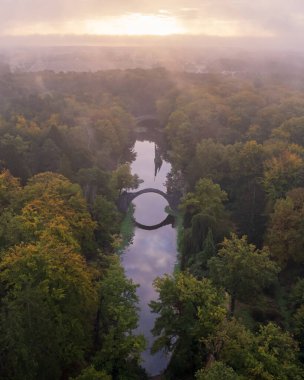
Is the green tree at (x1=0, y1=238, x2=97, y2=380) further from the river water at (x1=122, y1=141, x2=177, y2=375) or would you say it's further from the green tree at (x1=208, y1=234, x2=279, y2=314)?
the green tree at (x1=208, y1=234, x2=279, y2=314)

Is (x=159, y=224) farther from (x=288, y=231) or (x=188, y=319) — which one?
(x=188, y=319)

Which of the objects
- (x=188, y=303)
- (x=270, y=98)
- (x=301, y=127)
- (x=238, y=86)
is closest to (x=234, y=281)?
(x=188, y=303)

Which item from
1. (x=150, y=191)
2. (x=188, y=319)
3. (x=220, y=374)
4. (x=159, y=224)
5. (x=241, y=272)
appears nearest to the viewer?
(x=220, y=374)

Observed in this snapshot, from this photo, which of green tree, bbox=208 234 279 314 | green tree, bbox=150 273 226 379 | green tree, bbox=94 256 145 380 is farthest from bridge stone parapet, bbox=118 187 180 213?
green tree, bbox=150 273 226 379

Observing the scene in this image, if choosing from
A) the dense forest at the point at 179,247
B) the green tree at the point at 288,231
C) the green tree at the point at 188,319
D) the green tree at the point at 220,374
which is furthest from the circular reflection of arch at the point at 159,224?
the green tree at the point at 220,374

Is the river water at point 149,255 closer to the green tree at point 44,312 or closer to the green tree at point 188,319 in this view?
the green tree at point 188,319

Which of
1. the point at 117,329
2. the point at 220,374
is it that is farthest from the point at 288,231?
the point at 220,374

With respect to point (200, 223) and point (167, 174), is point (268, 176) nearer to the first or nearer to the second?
point (200, 223)
